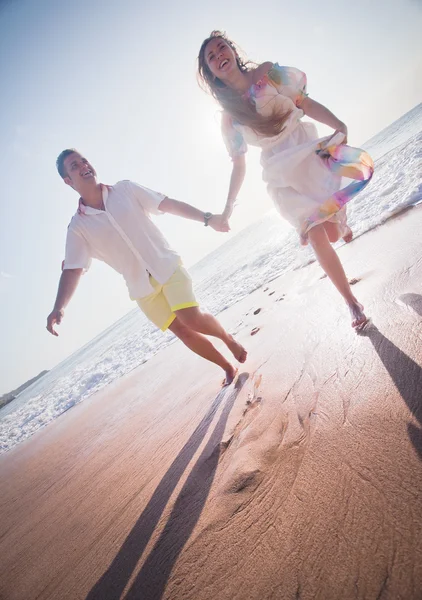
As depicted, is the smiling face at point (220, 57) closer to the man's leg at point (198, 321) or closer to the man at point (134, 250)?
the man at point (134, 250)

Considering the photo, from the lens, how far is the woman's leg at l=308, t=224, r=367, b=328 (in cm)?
197

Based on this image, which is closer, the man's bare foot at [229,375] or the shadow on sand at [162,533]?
the shadow on sand at [162,533]

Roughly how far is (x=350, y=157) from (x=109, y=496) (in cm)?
280

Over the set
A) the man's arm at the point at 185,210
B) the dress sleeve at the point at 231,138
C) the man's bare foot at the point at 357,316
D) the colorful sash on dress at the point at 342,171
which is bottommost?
the man's bare foot at the point at 357,316

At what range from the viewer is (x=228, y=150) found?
2375 millimetres

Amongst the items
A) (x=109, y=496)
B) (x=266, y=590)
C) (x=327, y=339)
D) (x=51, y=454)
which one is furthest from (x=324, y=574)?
(x=51, y=454)

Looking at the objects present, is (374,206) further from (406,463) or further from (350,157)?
(406,463)

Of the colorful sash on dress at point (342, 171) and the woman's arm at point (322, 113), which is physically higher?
the woman's arm at point (322, 113)

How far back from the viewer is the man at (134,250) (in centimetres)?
232

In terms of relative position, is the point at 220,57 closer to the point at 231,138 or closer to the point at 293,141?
the point at 231,138

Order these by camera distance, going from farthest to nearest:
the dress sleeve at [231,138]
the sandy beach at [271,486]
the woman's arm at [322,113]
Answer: the dress sleeve at [231,138] < the woman's arm at [322,113] < the sandy beach at [271,486]

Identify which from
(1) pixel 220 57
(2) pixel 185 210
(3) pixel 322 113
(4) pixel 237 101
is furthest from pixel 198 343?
(1) pixel 220 57

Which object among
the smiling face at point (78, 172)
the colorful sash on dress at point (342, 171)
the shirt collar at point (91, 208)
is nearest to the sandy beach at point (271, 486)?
the colorful sash on dress at point (342, 171)

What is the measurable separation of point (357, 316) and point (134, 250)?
1723mm
